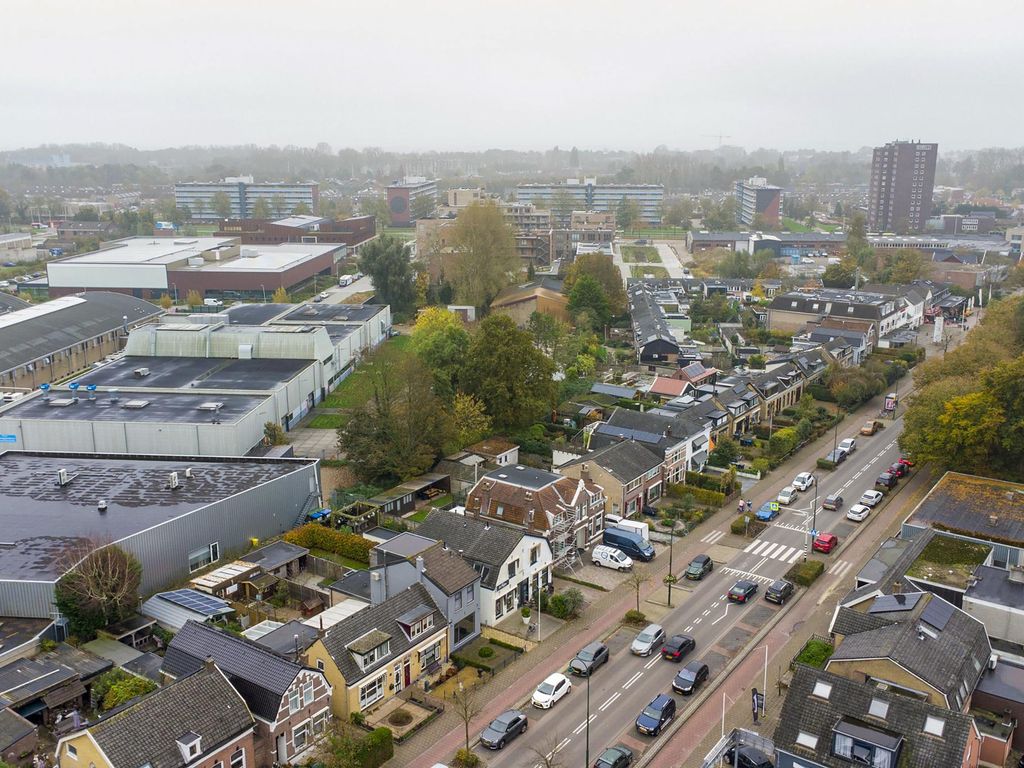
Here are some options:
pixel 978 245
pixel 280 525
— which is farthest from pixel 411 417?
pixel 978 245

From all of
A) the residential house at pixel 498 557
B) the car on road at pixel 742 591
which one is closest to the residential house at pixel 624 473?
the residential house at pixel 498 557

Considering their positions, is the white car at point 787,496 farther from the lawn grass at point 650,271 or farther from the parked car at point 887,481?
the lawn grass at point 650,271

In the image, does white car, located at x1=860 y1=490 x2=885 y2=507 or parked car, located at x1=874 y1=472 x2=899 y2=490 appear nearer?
white car, located at x1=860 y1=490 x2=885 y2=507

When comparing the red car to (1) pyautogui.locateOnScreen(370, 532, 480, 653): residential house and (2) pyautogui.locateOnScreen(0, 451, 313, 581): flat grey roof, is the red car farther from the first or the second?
(2) pyautogui.locateOnScreen(0, 451, 313, 581): flat grey roof

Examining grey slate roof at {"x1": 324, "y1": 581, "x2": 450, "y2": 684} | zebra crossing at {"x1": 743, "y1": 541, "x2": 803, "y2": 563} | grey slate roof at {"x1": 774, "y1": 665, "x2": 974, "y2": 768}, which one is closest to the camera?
grey slate roof at {"x1": 774, "y1": 665, "x2": 974, "y2": 768}

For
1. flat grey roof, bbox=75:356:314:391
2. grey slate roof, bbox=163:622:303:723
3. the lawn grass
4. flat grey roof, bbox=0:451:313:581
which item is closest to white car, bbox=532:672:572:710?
grey slate roof, bbox=163:622:303:723
